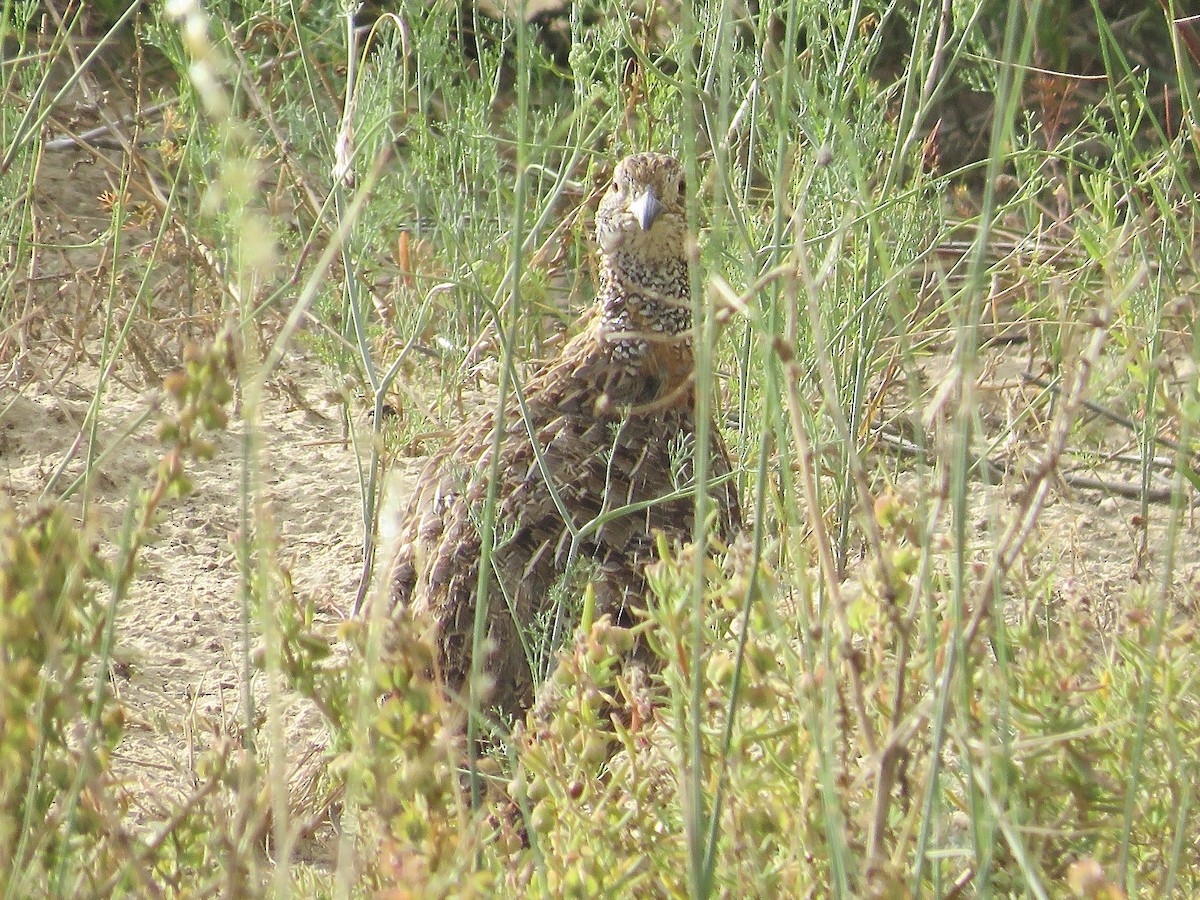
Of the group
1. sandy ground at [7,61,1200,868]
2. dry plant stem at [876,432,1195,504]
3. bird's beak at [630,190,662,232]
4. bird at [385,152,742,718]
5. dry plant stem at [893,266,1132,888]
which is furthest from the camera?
dry plant stem at [876,432,1195,504]

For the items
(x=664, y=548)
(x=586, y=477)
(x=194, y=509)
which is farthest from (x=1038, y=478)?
(x=194, y=509)

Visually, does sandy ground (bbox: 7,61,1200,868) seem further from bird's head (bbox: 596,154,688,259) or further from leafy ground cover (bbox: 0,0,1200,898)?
bird's head (bbox: 596,154,688,259)

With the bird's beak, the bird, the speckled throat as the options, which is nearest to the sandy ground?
the bird

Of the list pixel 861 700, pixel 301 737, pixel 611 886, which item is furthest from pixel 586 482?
pixel 861 700

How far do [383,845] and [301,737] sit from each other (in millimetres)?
1582

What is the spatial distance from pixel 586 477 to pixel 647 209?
54 centimetres

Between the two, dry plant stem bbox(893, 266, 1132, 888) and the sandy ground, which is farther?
the sandy ground

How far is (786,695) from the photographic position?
157cm

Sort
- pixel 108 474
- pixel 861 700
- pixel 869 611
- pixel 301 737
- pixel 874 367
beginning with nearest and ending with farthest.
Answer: pixel 861 700
pixel 869 611
pixel 301 737
pixel 874 367
pixel 108 474

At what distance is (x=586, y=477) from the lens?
261 cm

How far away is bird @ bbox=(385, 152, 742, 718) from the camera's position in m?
2.45

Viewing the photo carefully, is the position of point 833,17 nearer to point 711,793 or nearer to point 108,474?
point 711,793

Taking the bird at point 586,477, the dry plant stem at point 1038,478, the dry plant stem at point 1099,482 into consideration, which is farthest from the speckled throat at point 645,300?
the dry plant stem at point 1038,478

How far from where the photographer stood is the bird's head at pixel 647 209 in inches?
111
